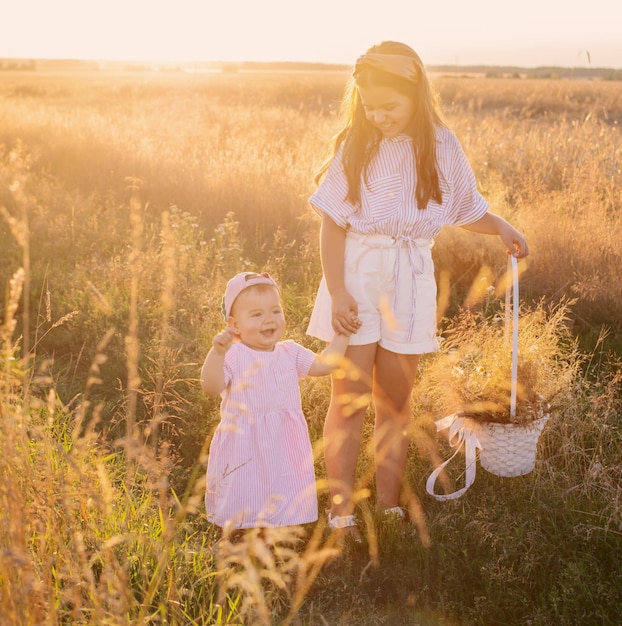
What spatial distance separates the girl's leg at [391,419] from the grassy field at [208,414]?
148 millimetres

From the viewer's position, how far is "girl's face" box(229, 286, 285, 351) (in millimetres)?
2600

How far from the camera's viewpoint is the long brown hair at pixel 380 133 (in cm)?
242

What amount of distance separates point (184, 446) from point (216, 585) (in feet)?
4.65

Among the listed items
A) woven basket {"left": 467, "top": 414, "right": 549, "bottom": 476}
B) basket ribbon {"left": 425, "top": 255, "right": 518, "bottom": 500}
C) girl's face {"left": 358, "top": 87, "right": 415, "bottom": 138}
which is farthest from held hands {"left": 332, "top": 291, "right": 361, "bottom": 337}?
woven basket {"left": 467, "top": 414, "right": 549, "bottom": 476}

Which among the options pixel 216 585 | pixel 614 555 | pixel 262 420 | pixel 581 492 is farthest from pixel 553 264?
pixel 216 585

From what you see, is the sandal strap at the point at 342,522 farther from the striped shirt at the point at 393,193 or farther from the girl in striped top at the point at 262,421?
the striped shirt at the point at 393,193

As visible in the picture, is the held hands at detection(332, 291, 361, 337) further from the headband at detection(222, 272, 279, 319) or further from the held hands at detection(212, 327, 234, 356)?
the held hands at detection(212, 327, 234, 356)

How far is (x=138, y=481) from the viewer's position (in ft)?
10.8

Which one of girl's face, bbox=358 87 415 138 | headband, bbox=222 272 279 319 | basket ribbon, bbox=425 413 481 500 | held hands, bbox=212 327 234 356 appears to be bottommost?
basket ribbon, bbox=425 413 481 500

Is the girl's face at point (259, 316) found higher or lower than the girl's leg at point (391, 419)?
higher

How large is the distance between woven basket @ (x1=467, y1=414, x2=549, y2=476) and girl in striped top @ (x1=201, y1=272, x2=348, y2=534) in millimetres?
822

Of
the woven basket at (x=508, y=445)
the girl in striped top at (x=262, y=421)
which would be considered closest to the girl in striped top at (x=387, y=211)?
the girl in striped top at (x=262, y=421)

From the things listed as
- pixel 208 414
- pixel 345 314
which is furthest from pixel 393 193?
pixel 208 414

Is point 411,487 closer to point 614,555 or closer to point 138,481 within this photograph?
point 614,555
